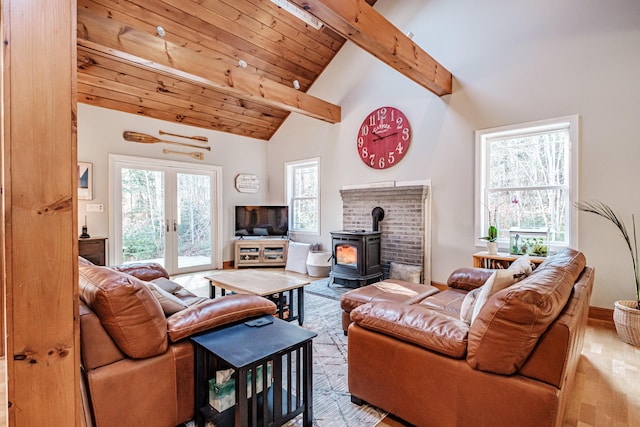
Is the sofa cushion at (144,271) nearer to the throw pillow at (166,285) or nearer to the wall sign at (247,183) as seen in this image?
the throw pillow at (166,285)

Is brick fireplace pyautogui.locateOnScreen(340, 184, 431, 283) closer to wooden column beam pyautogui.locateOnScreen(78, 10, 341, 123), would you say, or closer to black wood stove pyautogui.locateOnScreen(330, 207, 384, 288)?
black wood stove pyautogui.locateOnScreen(330, 207, 384, 288)

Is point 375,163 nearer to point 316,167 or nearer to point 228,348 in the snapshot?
point 316,167

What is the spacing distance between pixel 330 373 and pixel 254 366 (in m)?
1.09

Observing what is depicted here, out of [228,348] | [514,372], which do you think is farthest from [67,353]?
[514,372]

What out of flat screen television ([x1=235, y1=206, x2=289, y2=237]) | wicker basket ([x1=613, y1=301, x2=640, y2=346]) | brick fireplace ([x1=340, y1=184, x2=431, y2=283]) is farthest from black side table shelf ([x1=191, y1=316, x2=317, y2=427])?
flat screen television ([x1=235, y1=206, x2=289, y2=237])

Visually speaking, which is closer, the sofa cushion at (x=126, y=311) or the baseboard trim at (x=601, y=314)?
the sofa cushion at (x=126, y=311)

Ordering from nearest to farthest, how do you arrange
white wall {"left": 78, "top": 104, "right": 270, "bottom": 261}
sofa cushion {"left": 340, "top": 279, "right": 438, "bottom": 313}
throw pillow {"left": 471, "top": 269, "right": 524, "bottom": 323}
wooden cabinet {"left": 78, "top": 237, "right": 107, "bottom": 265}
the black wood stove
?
throw pillow {"left": 471, "top": 269, "right": 524, "bottom": 323}
sofa cushion {"left": 340, "top": 279, "right": 438, "bottom": 313}
wooden cabinet {"left": 78, "top": 237, "right": 107, "bottom": 265}
the black wood stove
white wall {"left": 78, "top": 104, "right": 270, "bottom": 261}

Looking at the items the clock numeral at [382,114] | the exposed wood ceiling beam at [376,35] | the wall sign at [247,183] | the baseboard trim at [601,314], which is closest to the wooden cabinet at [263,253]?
the wall sign at [247,183]

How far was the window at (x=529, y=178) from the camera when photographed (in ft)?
11.7

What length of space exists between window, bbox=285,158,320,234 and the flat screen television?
269 mm

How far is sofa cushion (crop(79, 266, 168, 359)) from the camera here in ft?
4.66

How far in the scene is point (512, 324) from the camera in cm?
131

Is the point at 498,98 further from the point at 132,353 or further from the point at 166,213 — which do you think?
the point at 166,213

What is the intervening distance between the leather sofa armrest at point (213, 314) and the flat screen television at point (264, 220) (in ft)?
14.2
